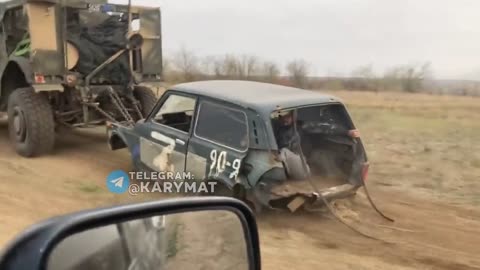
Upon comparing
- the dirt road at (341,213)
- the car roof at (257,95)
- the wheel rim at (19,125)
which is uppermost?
the car roof at (257,95)

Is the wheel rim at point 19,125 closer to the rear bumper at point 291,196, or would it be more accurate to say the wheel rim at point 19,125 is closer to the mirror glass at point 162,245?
the rear bumper at point 291,196

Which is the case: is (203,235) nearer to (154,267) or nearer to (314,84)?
(154,267)

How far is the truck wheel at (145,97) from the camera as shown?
9.98 metres

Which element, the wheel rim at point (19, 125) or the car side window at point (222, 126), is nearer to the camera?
the car side window at point (222, 126)

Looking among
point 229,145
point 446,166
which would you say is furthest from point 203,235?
point 446,166

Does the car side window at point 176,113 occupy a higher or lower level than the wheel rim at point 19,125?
higher

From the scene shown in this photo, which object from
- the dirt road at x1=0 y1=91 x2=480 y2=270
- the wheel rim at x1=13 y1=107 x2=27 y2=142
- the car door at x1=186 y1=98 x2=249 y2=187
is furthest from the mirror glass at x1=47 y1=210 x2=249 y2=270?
the wheel rim at x1=13 y1=107 x2=27 y2=142

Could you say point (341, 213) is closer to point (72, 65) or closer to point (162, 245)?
point (162, 245)

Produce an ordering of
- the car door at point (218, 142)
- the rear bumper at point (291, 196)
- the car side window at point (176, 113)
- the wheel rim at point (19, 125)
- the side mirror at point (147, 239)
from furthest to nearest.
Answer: the wheel rim at point (19, 125)
the car side window at point (176, 113)
the car door at point (218, 142)
the rear bumper at point (291, 196)
the side mirror at point (147, 239)

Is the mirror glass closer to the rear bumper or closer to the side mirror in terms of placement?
the side mirror

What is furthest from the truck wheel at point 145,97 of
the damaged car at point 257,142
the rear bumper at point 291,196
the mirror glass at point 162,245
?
the mirror glass at point 162,245

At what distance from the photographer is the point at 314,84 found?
3669cm

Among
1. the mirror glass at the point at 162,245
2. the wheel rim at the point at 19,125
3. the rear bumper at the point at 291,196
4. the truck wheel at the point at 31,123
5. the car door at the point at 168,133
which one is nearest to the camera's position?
the mirror glass at the point at 162,245

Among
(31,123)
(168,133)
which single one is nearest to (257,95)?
(168,133)
